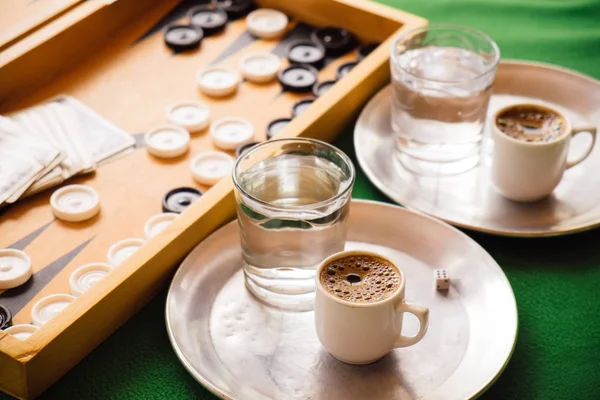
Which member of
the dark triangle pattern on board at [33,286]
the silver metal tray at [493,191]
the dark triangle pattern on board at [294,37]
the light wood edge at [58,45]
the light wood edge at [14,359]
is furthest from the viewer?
the dark triangle pattern on board at [294,37]

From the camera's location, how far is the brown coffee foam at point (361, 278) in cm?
83

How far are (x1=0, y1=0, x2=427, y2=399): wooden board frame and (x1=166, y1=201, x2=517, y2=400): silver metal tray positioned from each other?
4 cm

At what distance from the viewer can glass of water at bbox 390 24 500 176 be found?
1116 millimetres

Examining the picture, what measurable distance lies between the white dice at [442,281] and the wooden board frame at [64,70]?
0.86 feet

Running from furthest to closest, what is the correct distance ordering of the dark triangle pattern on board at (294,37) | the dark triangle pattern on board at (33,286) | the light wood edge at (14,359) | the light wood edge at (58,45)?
the dark triangle pattern on board at (294,37)
the light wood edge at (58,45)
the dark triangle pattern on board at (33,286)
the light wood edge at (14,359)

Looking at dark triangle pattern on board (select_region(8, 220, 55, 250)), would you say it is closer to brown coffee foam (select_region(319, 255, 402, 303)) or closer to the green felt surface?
the green felt surface

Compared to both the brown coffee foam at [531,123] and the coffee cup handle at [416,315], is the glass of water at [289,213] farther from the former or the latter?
the brown coffee foam at [531,123]

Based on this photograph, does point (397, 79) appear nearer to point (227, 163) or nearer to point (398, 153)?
point (398, 153)

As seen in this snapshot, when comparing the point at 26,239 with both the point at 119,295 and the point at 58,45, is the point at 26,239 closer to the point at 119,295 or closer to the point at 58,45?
the point at 119,295

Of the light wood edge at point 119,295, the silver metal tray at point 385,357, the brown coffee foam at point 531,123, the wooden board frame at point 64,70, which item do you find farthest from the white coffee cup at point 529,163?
the light wood edge at point 119,295

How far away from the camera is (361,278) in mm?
859

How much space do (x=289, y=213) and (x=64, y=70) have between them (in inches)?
24.0

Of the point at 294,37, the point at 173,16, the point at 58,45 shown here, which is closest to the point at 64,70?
the point at 58,45

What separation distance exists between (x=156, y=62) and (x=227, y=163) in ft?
0.96
